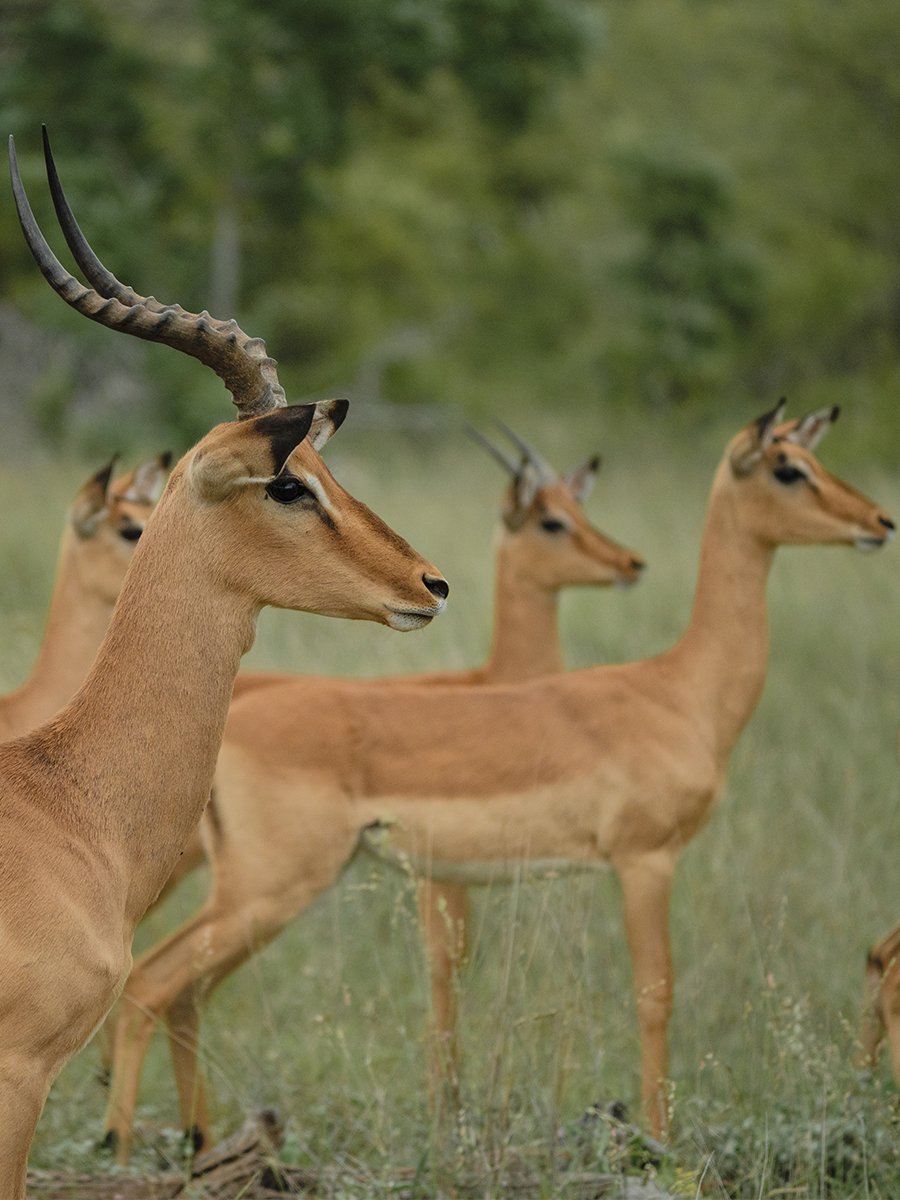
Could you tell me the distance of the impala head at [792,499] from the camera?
533cm

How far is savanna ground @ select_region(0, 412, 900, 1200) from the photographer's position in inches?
157

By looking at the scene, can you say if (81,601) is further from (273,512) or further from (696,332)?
(696,332)

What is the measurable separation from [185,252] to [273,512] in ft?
44.4

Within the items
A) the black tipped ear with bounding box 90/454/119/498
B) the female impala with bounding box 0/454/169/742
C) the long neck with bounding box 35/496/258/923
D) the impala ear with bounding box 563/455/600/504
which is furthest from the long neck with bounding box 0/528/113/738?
the impala ear with bounding box 563/455/600/504

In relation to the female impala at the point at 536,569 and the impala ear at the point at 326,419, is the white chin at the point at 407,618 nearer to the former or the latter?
the impala ear at the point at 326,419

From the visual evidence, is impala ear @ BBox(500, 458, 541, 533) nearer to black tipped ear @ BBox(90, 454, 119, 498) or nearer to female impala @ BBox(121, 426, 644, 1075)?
female impala @ BBox(121, 426, 644, 1075)

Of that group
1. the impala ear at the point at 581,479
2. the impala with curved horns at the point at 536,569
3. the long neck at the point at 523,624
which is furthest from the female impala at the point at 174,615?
the impala ear at the point at 581,479

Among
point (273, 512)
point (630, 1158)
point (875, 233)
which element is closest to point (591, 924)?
point (630, 1158)

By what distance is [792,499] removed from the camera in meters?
5.34

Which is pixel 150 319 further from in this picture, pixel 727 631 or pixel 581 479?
pixel 581 479

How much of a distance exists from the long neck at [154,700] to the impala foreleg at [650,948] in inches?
79.6

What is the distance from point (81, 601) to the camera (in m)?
5.68

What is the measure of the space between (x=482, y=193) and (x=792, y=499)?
2218 centimetres

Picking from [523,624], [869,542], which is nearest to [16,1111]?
[869,542]
